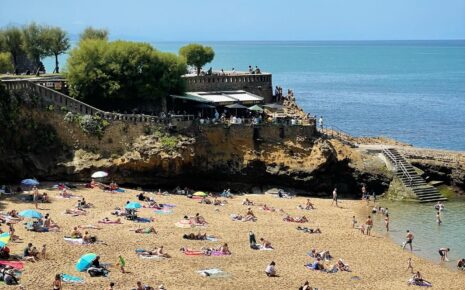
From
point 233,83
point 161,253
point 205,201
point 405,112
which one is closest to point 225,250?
point 161,253

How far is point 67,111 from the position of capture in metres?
42.8

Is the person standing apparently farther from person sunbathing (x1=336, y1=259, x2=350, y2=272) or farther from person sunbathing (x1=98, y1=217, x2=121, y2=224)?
person sunbathing (x1=336, y1=259, x2=350, y2=272)

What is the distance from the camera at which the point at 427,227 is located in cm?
3912

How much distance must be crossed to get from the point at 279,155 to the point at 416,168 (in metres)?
10.2

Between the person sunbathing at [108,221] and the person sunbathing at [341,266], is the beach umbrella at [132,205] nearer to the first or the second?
the person sunbathing at [108,221]

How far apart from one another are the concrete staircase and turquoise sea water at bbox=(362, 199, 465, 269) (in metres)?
1.01

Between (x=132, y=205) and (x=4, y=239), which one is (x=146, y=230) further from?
(x=4, y=239)

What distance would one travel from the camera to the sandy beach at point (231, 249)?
28.3 metres

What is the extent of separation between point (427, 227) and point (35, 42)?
36.2m

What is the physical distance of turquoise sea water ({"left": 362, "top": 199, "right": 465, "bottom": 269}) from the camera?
Answer: 1399 inches

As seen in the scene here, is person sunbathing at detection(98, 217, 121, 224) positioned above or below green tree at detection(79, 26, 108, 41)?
below

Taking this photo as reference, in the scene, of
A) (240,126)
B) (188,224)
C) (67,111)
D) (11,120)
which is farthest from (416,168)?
(11,120)

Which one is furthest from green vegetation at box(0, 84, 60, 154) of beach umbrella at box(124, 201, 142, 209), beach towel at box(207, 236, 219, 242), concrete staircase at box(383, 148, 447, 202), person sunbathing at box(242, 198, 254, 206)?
concrete staircase at box(383, 148, 447, 202)

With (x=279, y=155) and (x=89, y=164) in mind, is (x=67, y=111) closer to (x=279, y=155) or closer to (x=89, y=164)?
(x=89, y=164)
